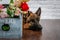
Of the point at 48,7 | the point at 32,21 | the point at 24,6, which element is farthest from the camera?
the point at 48,7

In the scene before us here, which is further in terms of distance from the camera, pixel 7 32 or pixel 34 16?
pixel 34 16

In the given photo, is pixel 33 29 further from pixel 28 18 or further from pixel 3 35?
pixel 3 35

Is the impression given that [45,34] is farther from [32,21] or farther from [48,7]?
[48,7]

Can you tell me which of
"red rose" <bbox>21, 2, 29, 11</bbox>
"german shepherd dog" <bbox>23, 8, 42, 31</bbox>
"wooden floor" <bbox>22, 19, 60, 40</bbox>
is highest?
"red rose" <bbox>21, 2, 29, 11</bbox>

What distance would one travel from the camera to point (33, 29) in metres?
1.58

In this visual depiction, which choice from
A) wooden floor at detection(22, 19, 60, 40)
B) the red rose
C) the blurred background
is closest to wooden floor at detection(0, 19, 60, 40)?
wooden floor at detection(22, 19, 60, 40)

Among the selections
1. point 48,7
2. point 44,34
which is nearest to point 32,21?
point 44,34

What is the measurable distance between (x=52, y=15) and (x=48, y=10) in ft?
0.21

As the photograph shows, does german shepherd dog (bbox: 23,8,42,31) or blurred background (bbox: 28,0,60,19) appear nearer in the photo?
german shepherd dog (bbox: 23,8,42,31)

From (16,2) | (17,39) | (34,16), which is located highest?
(16,2)

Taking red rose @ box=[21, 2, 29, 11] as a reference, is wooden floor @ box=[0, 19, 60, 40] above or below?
below

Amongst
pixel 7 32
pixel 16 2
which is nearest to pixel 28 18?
pixel 16 2

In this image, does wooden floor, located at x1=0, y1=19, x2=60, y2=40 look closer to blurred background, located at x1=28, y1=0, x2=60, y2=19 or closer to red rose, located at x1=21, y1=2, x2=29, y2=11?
red rose, located at x1=21, y1=2, x2=29, y2=11

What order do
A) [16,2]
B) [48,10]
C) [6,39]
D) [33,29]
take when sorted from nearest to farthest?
[6,39] < [16,2] < [33,29] < [48,10]
